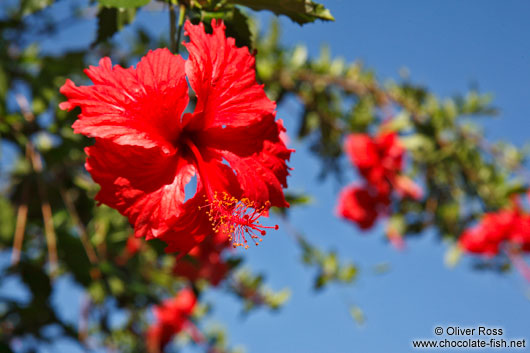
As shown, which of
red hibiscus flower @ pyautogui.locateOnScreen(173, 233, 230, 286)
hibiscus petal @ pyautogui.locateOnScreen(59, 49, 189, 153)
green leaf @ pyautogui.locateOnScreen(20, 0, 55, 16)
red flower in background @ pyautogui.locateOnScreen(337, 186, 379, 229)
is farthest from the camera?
red flower in background @ pyautogui.locateOnScreen(337, 186, 379, 229)

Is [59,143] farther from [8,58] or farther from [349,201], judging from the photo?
[349,201]

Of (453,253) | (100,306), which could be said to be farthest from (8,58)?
(453,253)

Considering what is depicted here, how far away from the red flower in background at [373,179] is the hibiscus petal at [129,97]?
6.11 feet

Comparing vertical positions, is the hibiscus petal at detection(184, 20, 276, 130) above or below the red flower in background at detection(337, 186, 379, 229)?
below

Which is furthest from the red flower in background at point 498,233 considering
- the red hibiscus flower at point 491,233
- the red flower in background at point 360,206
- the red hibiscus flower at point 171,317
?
the red hibiscus flower at point 171,317

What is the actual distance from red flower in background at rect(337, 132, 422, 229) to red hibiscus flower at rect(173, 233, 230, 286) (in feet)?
2.90

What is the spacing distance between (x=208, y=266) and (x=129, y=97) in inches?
58.0

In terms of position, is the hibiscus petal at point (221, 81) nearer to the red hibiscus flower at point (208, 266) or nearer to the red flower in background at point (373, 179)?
the red hibiscus flower at point (208, 266)

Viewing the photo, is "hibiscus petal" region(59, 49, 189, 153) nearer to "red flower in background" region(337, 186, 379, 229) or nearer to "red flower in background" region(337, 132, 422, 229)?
"red flower in background" region(337, 132, 422, 229)

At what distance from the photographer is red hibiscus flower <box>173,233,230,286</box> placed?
77.9 inches

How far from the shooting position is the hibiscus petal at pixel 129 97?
0.73 m

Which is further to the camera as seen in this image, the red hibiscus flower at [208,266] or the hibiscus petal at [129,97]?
the red hibiscus flower at [208,266]

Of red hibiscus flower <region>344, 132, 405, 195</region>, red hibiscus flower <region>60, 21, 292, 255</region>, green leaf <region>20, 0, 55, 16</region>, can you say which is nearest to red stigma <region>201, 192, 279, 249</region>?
red hibiscus flower <region>60, 21, 292, 255</region>

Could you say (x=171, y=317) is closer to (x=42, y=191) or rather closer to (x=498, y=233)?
(x=42, y=191)
